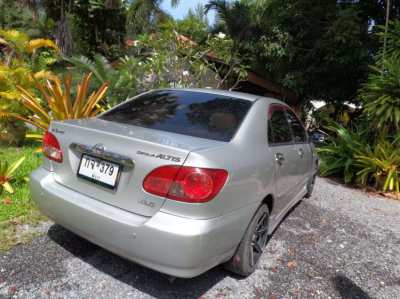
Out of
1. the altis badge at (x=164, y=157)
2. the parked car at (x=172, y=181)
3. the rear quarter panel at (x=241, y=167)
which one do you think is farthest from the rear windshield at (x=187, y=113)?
Result: the altis badge at (x=164, y=157)

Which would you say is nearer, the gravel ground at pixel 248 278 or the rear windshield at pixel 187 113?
the gravel ground at pixel 248 278

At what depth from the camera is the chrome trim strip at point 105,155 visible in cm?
220

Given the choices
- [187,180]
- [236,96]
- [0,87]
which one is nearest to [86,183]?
[187,180]

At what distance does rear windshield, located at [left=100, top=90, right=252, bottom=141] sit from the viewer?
2.65 m

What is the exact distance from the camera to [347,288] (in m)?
2.87

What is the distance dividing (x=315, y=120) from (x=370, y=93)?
6.23m

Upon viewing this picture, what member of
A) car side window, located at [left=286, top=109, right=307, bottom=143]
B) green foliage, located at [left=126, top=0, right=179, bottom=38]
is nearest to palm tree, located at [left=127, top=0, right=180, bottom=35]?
green foliage, located at [left=126, top=0, right=179, bottom=38]

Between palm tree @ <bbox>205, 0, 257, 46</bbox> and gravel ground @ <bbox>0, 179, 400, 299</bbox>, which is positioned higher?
palm tree @ <bbox>205, 0, 257, 46</bbox>

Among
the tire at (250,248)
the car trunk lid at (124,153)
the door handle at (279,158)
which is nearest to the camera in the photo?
the car trunk lid at (124,153)

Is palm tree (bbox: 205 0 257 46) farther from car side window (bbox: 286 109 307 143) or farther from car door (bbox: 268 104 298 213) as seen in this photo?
car door (bbox: 268 104 298 213)

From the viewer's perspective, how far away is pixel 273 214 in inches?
124

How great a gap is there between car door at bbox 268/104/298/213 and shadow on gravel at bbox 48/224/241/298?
96cm

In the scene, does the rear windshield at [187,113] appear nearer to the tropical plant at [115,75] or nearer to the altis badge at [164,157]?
the altis badge at [164,157]

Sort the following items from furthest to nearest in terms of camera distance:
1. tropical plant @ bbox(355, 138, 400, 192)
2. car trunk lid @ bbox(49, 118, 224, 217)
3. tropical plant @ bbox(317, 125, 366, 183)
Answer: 1. tropical plant @ bbox(317, 125, 366, 183)
2. tropical plant @ bbox(355, 138, 400, 192)
3. car trunk lid @ bbox(49, 118, 224, 217)
